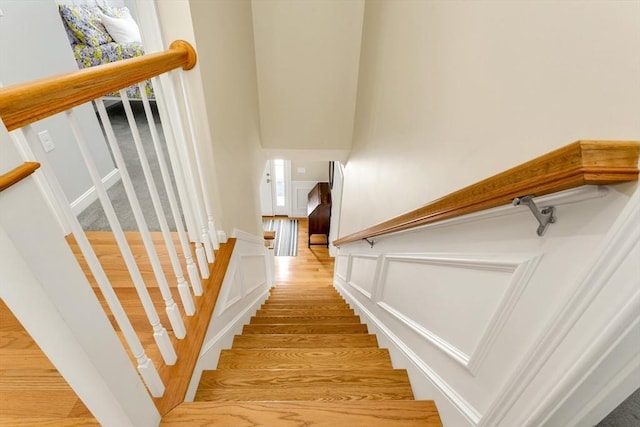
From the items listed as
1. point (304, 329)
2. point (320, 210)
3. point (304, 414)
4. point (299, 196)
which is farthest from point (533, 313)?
point (299, 196)

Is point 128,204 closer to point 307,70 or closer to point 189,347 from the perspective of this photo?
point 189,347

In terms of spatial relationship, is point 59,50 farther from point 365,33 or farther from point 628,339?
point 628,339

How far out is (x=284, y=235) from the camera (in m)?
7.31

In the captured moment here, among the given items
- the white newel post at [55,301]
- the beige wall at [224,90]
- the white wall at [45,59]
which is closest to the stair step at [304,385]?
the white newel post at [55,301]

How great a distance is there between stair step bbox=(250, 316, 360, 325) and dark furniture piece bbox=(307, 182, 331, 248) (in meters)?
4.00

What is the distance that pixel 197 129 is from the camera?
1.46 metres

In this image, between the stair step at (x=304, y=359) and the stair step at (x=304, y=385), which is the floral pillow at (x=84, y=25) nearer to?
the stair step at (x=304, y=359)

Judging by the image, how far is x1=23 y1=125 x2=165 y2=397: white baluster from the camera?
2.31ft

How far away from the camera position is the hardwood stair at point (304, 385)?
1.05 metres

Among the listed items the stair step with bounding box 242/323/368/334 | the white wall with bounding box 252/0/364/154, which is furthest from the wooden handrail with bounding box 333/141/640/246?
the white wall with bounding box 252/0/364/154

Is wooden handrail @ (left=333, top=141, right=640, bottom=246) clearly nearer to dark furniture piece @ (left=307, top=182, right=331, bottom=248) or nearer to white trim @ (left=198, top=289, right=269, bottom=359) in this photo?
white trim @ (left=198, top=289, right=269, bottom=359)

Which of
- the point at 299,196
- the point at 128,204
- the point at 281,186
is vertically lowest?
the point at 299,196

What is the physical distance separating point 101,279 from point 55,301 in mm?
210

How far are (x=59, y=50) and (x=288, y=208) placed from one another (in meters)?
5.87
